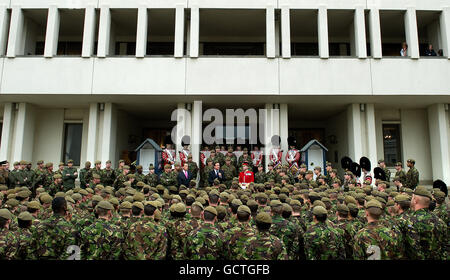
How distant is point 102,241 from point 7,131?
13.5 m

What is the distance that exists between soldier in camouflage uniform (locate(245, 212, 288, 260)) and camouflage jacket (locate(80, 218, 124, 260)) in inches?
66.7

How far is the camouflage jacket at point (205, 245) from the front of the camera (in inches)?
135

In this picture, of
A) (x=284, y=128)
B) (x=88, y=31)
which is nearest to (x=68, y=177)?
(x=88, y=31)

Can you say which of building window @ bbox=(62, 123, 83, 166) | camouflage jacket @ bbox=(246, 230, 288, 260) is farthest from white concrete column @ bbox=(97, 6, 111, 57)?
camouflage jacket @ bbox=(246, 230, 288, 260)

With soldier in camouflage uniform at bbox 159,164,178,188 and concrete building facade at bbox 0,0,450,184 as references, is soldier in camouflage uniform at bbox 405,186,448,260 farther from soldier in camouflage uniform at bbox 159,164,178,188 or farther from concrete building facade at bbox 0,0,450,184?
concrete building facade at bbox 0,0,450,184

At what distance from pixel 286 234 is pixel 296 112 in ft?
43.5

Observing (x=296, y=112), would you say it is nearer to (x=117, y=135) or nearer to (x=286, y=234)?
(x=117, y=135)

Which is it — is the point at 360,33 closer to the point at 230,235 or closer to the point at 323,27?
the point at 323,27

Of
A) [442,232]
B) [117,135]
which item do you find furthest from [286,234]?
[117,135]

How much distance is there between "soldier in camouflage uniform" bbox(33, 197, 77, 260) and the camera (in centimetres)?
360

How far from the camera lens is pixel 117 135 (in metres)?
15.3

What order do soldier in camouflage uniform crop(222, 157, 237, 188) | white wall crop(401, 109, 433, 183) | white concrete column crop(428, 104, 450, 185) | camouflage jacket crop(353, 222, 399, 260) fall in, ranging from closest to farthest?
camouflage jacket crop(353, 222, 399, 260) → soldier in camouflage uniform crop(222, 157, 237, 188) → white concrete column crop(428, 104, 450, 185) → white wall crop(401, 109, 433, 183)

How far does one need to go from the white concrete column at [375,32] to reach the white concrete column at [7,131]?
16837 millimetres

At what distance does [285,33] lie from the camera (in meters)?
13.3
